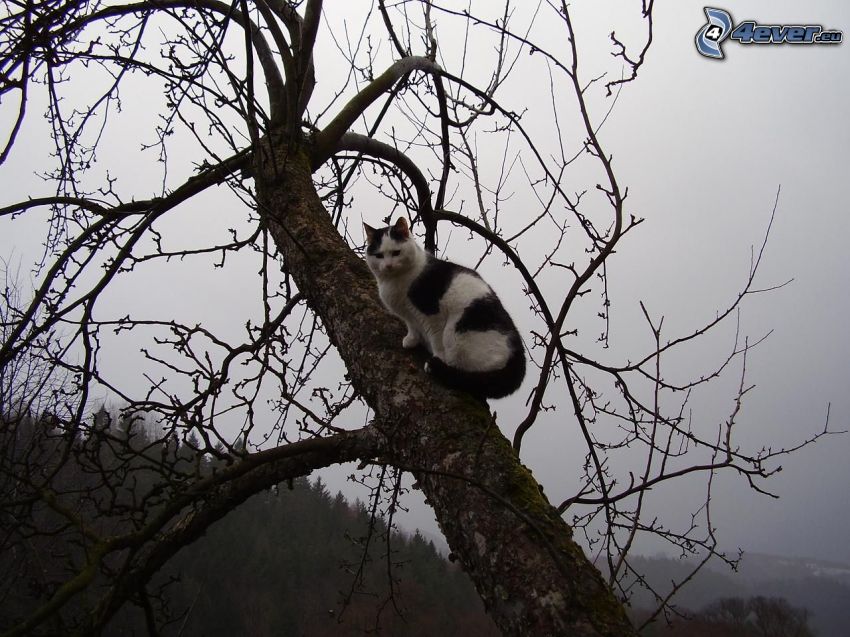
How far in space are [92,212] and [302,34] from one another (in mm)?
1567

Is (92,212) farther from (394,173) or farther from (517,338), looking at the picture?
(517,338)

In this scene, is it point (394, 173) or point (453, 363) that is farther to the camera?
point (394, 173)

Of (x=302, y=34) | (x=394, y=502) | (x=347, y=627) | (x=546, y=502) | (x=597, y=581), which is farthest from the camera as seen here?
(x=347, y=627)

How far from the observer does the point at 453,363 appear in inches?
87.4

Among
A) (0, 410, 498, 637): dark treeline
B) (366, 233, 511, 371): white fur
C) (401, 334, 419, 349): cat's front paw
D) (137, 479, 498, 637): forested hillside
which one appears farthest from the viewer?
(137, 479, 498, 637): forested hillside

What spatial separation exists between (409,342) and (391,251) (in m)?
0.82

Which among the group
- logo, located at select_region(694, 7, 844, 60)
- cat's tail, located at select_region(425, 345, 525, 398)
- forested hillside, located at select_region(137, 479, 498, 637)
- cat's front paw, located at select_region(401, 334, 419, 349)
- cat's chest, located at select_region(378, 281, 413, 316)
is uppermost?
logo, located at select_region(694, 7, 844, 60)

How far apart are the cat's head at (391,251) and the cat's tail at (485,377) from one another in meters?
0.85

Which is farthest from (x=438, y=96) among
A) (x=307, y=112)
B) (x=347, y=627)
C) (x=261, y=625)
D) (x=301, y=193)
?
(x=261, y=625)

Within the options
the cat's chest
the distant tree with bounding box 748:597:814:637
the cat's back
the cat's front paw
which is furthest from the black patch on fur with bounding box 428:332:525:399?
the distant tree with bounding box 748:597:814:637

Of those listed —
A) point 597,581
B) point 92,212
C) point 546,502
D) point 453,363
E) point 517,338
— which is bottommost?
point 597,581

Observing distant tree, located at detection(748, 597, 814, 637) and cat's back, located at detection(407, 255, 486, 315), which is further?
distant tree, located at detection(748, 597, 814, 637)

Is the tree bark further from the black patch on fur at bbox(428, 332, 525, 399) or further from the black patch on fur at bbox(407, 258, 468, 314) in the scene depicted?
the black patch on fur at bbox(407, 258, 468, 314)

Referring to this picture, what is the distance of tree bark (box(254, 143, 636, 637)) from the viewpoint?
1.14 metres
